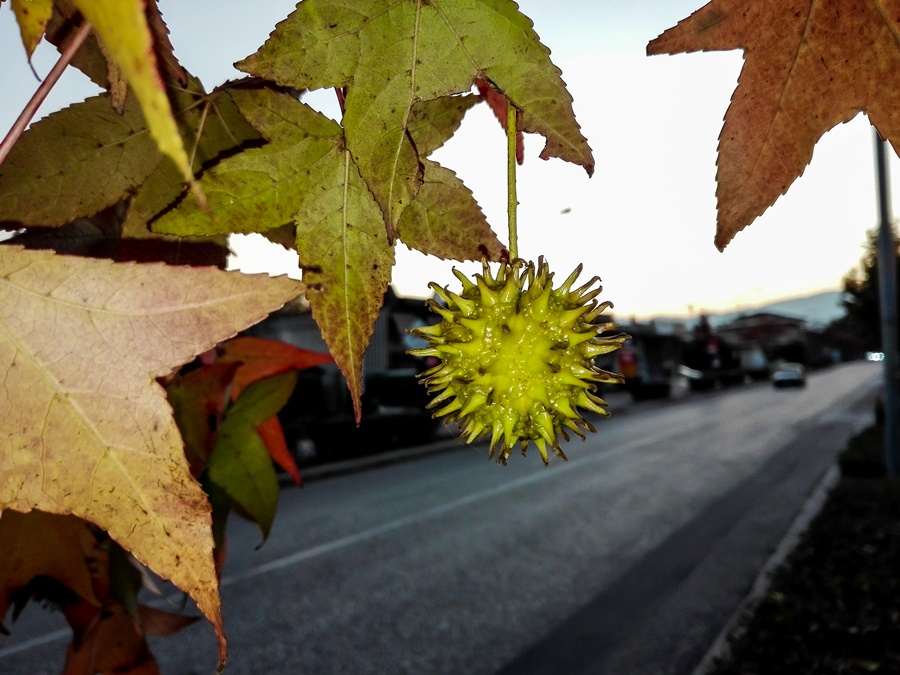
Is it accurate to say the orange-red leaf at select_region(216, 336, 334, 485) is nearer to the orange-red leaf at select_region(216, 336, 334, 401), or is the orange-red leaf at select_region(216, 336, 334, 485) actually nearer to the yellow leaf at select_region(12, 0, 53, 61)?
the orange-red leaf at select_region(216, 336, 334, 401)

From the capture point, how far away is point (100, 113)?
50 centimetres

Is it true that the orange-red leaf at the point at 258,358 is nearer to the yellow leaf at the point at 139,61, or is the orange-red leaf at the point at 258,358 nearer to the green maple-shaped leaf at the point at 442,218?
the green maple-shaped leaf at the point at 442,218

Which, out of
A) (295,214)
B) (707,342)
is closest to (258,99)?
(295,214)

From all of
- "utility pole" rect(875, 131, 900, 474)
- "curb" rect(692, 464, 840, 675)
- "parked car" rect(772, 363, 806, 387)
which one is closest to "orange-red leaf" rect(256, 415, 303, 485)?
"curb" rect(692, 464, 840, 675)

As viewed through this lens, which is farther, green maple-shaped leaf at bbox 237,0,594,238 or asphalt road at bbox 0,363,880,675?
asphalt road at bbox 0,363,880,675

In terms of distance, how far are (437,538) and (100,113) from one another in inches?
406

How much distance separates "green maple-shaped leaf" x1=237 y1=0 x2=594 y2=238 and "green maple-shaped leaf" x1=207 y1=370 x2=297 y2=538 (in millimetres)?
452

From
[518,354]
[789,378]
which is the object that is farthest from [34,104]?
[789,378]

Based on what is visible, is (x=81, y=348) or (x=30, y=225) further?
(x=30, y=225)

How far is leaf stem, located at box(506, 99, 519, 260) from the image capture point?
1.25 ft

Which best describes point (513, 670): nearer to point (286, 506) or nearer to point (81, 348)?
point (286, 506)

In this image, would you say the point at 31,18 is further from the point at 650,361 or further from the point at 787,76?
the point at 650,361

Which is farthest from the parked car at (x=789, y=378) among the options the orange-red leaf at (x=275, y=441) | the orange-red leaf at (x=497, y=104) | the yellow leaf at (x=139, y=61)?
the yellow leaf at (x=139, y=61)

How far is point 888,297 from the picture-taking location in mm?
8516
